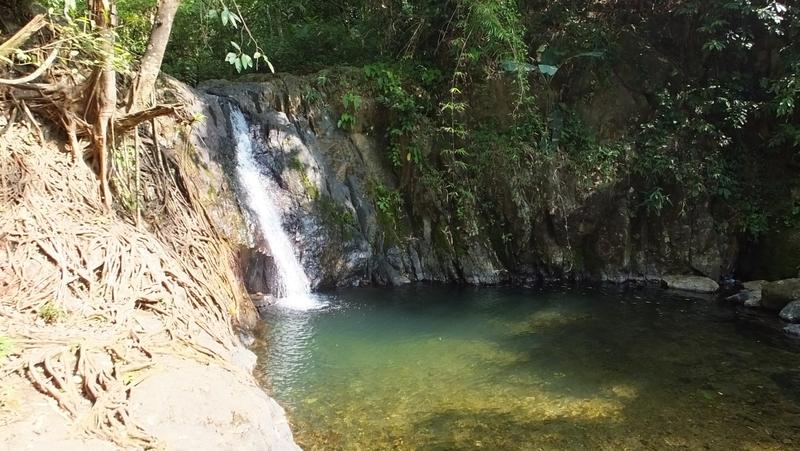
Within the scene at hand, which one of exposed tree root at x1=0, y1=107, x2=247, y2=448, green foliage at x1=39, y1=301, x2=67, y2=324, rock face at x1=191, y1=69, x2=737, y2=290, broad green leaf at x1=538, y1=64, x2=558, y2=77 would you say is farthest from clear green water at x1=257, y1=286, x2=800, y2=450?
broad green leaf at x1=538, y1=64, x2=558, y2=77

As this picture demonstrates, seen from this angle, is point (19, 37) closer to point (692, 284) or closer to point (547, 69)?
point (547, 69)

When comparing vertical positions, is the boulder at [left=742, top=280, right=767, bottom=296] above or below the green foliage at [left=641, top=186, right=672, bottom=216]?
below

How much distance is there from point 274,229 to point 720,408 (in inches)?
286

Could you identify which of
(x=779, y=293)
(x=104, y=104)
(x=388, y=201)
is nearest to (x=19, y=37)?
(x=104, y=104)

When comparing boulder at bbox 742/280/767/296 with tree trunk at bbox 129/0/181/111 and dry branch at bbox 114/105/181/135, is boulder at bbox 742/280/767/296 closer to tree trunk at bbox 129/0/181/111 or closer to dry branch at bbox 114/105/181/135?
dry branch at bbox 114/105/181/135

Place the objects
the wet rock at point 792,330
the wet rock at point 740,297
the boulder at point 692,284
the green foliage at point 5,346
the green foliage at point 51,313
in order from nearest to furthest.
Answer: the green foliage at point 5,346
the green foliage at point 51,313
the wet rock at point 792,330
the wet rock at point 740,297
the boulder at point 692,284

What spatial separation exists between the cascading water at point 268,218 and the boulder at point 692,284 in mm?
7422

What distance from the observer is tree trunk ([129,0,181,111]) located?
6010 millimetres

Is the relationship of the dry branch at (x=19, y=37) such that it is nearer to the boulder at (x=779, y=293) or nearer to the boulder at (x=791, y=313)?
the boulder at (x=791, y=313)

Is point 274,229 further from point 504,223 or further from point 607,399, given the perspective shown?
point 607,399

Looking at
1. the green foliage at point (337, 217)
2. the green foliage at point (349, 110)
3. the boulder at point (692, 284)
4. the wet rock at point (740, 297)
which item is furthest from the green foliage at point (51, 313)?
the boulder at point (692, 284)

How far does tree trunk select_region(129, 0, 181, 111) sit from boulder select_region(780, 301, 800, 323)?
397 inches

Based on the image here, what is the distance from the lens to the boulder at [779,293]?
365 inches

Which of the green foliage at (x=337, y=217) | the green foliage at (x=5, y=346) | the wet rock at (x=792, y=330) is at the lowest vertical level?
the wet rock at (x=792, y=330)
